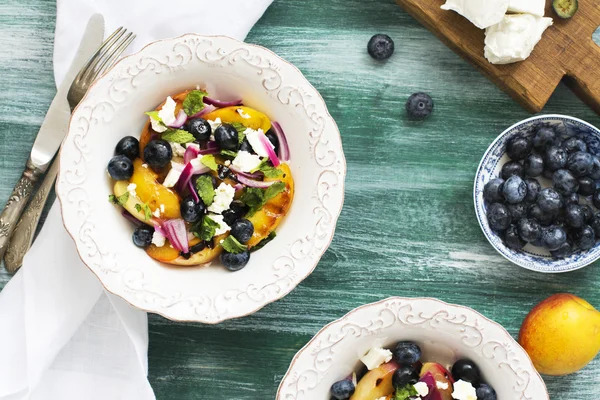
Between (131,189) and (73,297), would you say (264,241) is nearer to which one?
(131,189)

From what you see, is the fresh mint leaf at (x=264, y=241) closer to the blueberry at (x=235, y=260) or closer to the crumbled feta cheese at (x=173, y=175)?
the blueberry at (x=235, y=260)

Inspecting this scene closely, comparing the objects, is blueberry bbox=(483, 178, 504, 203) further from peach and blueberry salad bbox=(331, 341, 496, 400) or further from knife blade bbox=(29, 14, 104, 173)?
knife blade bbox=(29, 14, 104, 173)

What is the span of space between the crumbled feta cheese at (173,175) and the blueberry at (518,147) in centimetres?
86

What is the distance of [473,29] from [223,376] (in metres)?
1.16

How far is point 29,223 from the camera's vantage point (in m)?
1.85

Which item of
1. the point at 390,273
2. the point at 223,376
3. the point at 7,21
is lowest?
the point at 223,376

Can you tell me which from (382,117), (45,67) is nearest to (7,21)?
(45,67)

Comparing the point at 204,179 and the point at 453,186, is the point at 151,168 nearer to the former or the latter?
the point at 204,179

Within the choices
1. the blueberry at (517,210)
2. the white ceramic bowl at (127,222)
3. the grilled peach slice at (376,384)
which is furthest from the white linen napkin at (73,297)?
the blueberry at (517,210)

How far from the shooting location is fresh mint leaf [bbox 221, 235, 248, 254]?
1634 millimetres

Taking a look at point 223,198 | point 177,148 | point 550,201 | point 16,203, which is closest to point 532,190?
point 550,201

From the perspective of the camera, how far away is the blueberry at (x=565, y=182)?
176 cm

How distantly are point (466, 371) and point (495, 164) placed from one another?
56 cm

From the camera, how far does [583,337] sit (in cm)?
173
